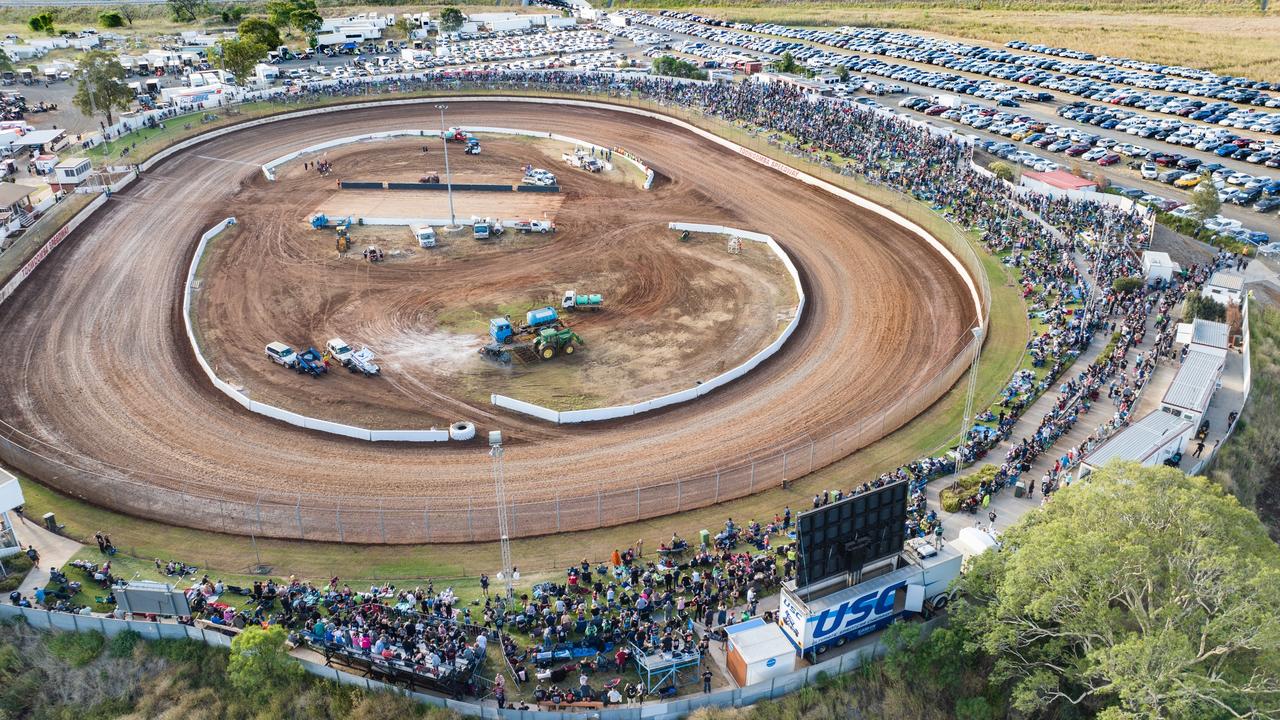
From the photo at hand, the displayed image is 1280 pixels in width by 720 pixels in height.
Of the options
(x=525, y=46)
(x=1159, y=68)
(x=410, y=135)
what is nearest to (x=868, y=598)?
(x=410, y=135)

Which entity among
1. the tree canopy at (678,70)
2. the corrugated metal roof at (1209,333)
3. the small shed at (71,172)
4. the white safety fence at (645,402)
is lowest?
the white safety fence at (645,402)

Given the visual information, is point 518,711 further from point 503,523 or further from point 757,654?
point 757,654

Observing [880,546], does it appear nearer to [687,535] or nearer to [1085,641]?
[1085,641]

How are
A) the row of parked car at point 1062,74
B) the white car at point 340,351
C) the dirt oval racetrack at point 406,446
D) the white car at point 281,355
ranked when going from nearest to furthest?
the dirt oval racetrack at point 406,446, the white car at point 281,355, the white car at point 340,351, the row of parked car at point 1062,74

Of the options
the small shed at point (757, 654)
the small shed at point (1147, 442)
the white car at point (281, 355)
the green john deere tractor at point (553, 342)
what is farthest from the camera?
the green john deere tractor at point (553, 342)

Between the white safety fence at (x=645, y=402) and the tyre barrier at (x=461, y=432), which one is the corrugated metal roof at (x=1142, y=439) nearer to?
the white safety fence at (x=645, y=402)

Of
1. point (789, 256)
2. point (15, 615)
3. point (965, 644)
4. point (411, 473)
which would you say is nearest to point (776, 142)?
point (789, 256)

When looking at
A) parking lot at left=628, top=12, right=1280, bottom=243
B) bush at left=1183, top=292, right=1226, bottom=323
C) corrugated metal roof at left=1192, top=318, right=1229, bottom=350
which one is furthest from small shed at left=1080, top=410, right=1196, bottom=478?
parking lot at left=628, top=12, right=1280, bottom=243

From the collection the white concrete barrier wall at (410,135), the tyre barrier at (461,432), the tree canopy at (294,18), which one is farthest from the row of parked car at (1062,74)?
the tyre barrier at (461,432)
